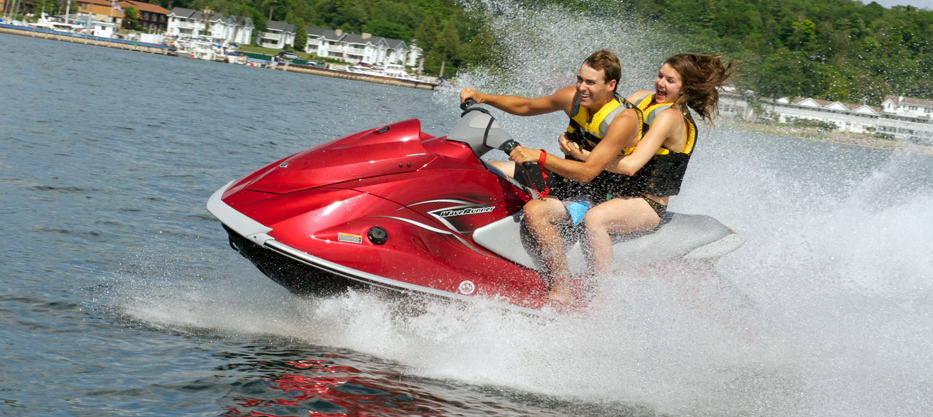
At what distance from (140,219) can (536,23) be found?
48.9 feet

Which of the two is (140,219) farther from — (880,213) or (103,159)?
(880,213)

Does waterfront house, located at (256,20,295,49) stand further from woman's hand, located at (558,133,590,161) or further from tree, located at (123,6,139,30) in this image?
Result: woman's hand, located at (558,133,590,161)

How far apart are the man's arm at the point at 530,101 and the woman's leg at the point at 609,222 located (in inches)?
25.3

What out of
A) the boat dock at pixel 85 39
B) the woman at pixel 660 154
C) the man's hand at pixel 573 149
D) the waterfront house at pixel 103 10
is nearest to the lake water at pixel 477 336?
the woman at pixel 660 154

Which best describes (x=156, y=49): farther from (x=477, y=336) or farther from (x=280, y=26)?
(x=477, y=336)

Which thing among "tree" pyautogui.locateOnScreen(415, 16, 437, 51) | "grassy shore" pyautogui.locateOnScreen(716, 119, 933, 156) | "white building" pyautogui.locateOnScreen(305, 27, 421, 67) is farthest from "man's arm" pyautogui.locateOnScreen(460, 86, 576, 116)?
"white building" pyautogui.locateOnScreen(305, 27, 421, 67)

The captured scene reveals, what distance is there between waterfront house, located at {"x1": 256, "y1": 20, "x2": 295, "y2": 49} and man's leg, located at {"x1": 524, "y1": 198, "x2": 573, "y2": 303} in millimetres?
112557

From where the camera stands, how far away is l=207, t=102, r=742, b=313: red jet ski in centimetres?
416

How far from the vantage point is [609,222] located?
453 centimetres

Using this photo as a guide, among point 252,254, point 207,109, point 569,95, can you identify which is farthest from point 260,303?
point 207,109

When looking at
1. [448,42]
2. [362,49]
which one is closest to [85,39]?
[448,42]

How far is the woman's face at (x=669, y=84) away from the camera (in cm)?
458

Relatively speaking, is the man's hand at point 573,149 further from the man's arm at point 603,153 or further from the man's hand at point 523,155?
the man's hand at point 523,155

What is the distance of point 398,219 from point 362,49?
10751 centimetres
